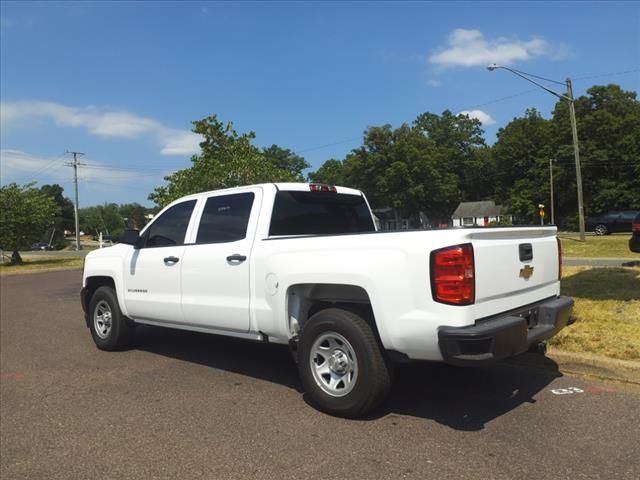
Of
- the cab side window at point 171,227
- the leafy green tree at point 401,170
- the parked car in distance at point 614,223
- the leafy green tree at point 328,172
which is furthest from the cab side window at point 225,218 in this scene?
the leafy green tree at point 328,172

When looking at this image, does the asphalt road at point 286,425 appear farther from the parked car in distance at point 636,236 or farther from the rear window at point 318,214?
the parked car in distance at point 636,236

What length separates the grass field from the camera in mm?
5449

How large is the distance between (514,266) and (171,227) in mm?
3705

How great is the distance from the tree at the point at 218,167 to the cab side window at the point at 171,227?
25.6ft

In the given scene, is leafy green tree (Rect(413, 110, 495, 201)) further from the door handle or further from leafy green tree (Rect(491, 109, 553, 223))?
the door handle

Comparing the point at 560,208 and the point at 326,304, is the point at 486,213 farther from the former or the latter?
the point at 326,304

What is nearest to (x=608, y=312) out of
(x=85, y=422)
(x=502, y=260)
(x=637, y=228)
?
(x=637, y=228)

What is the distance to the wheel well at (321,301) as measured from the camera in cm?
441

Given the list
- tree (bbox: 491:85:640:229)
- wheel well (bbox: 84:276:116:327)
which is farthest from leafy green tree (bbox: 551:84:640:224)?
wheel well (bbox: 84:276:116:327)

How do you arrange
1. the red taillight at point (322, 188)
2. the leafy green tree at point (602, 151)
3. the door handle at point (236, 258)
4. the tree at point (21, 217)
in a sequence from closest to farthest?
the door handle at point (236, 258)
the red taillight at point (322, 188)
the tree at point (21, 217)
the leafy green tree at point (602, 151)

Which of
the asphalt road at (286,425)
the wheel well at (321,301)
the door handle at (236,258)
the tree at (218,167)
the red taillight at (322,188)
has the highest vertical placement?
the tree at (218,167)

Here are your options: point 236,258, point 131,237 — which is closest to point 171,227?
point 131,237

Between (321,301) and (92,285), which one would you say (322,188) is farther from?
(92,285)

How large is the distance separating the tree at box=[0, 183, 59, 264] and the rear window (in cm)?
2760
